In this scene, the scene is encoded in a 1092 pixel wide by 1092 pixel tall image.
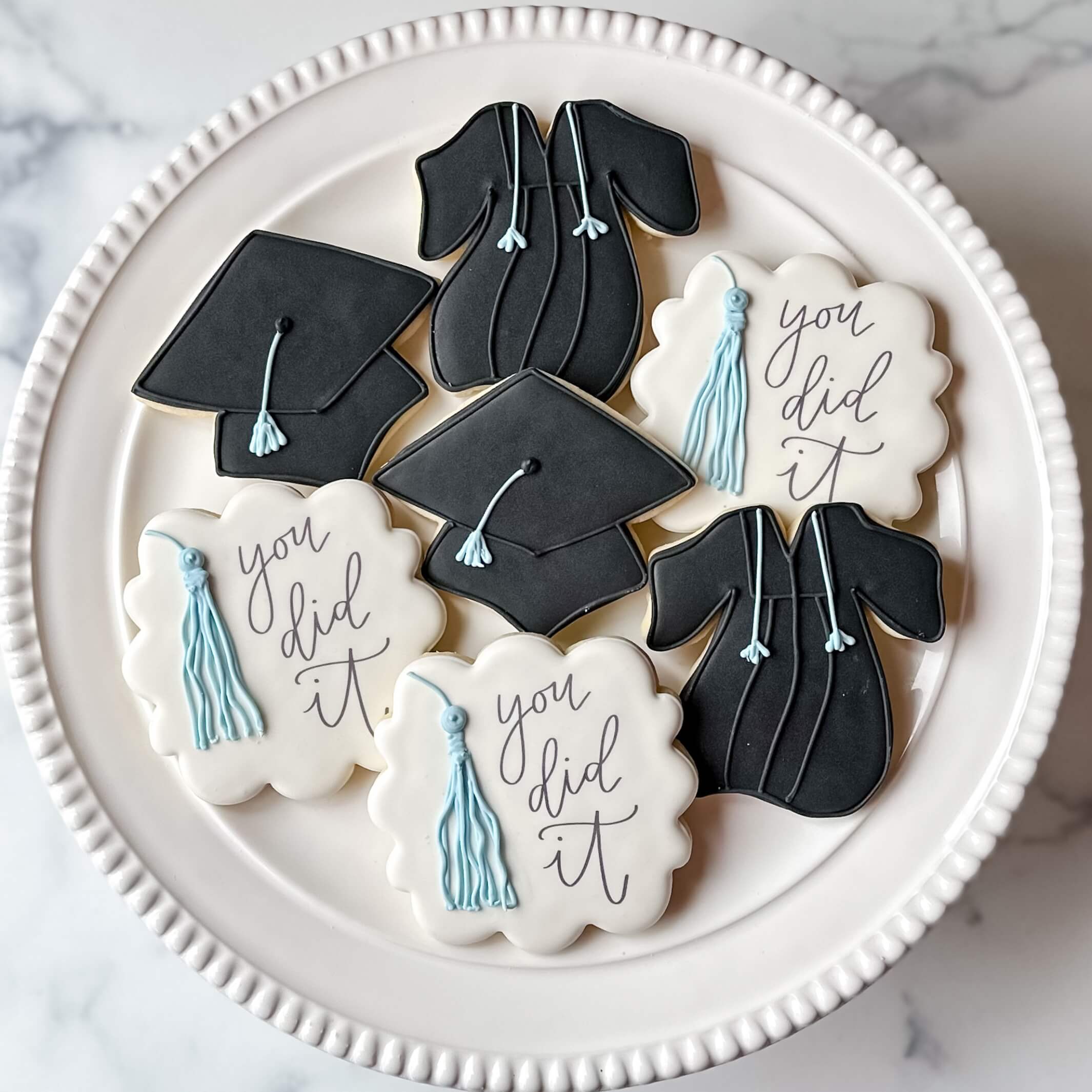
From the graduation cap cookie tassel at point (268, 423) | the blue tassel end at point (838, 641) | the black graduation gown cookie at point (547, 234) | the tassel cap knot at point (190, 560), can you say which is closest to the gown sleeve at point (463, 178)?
the black graduation gown cookie at point (547, 234)

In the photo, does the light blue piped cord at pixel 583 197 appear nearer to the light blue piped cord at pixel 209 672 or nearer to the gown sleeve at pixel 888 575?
the gown sleeve at pixel 888 575

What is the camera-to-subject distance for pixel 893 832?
765mm

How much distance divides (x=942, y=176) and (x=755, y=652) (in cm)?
53

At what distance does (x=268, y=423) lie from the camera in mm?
780

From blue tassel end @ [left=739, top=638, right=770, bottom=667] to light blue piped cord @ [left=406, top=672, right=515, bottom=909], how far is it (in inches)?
8.0

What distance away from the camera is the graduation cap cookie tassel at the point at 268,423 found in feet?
2.56

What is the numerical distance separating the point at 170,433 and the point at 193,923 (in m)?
0.36

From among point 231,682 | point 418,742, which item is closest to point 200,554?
point 231,682

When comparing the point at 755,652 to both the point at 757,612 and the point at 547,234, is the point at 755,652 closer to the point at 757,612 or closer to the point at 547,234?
the point at 757,612

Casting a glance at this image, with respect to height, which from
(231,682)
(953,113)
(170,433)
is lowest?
(231,682)

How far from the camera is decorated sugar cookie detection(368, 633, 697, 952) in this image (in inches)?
29.0

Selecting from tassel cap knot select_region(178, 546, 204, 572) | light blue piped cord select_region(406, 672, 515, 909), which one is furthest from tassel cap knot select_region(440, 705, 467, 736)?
tassel cap knot select_region(178, 546, 204, 572)

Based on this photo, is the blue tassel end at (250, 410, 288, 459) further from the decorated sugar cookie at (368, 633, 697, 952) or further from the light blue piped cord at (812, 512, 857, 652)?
the light blue piped cord at (812, 512, 857, 652)

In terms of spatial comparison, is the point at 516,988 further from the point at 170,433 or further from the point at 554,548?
the point at 170,433
